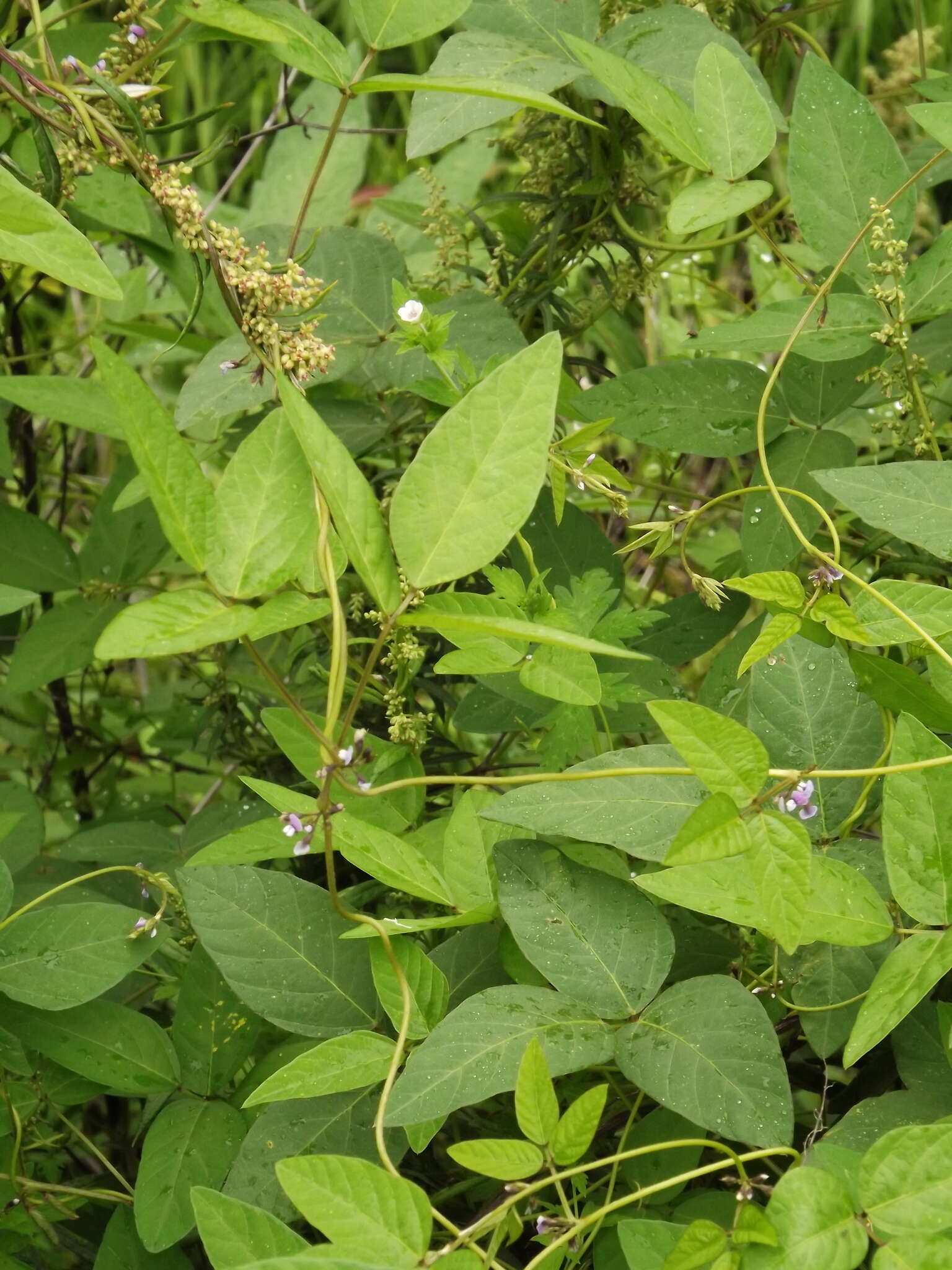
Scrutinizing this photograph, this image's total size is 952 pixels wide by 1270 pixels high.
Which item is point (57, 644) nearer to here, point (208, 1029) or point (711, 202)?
point (208, 1029)

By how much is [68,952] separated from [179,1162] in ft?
0.43

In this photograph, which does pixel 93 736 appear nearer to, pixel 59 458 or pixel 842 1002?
pixel 59 458

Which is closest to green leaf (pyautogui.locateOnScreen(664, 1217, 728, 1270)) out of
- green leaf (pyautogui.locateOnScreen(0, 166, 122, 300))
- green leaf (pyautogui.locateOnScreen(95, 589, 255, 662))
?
green leaf (pyautogui.locateOnScreen(95, 589, 255, 662))

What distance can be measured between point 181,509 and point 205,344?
23.6 inches

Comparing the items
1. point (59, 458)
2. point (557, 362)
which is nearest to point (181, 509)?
point (557, 362)

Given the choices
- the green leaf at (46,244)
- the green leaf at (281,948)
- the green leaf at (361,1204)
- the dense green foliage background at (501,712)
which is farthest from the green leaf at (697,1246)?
the green leaf at (46,244)

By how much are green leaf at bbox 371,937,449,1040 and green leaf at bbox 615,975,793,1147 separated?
93mm

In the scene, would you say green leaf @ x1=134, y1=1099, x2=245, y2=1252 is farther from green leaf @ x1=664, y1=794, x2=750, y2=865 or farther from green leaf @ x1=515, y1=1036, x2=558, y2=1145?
green leaf @ x1=664, y1=794, x2=750, y2=865

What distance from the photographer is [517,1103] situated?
0.51 metres

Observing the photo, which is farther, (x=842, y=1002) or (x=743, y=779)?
(x=842, y=1002)

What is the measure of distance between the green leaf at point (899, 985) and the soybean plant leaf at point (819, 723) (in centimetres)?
10

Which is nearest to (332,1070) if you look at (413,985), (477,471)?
(413,985)

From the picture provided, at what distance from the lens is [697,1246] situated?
49 centimetres

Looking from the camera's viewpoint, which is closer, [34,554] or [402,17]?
[402,17]
